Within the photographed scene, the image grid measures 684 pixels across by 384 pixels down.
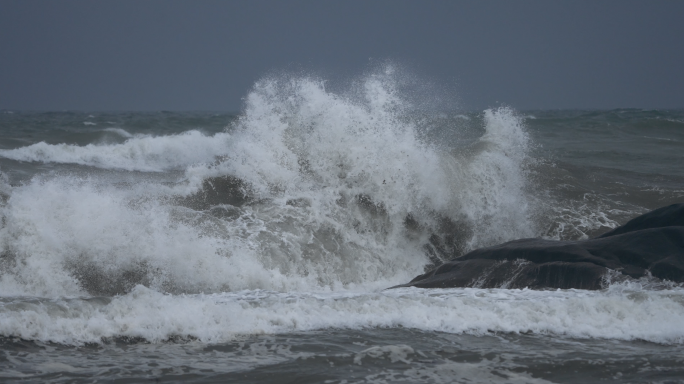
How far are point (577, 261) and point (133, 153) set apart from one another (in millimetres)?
12429

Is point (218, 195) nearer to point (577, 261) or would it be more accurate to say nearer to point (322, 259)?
point (322, 259)

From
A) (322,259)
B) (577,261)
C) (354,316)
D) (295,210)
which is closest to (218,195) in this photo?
(295,210)

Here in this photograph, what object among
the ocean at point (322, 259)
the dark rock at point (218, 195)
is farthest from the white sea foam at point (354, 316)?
the dark rock at point (218, 195)

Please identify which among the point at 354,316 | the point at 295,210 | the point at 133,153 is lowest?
the point at 354,316

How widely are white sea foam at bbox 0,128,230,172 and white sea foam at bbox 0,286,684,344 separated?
30.2 ft

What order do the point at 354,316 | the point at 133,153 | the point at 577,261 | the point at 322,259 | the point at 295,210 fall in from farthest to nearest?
the point at 133,153 < the point at 295,210 < the point at 322,259 < the point at 577,261 < the point at 354,316

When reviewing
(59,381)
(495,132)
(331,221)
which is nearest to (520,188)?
(495,132)

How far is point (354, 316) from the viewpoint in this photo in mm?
5473

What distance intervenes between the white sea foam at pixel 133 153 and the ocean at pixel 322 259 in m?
0.30

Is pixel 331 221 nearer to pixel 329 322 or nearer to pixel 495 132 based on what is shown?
pixel 329 322

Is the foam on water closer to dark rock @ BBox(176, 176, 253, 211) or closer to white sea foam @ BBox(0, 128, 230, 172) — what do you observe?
dark rock @ BBox(176, 176, 253, 211)

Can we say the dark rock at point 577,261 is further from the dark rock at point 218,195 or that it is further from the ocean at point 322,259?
the dark rock at point 218,195

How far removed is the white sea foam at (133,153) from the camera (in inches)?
595

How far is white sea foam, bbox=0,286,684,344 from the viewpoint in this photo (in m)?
4.94
